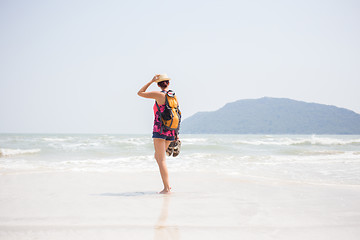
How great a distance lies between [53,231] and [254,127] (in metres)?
144

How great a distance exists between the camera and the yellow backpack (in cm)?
438

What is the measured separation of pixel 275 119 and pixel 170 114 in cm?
14301

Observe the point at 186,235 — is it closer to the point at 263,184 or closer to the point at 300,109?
the point at 263,184

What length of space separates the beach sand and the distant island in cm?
12757

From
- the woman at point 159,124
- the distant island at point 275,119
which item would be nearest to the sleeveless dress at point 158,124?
the woman at point 159,124

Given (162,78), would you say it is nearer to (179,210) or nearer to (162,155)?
(162,155)

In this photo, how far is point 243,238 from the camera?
2.49m

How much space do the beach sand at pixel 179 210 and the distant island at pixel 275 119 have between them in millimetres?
127566

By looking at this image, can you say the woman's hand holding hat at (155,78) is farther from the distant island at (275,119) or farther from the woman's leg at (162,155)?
the distant island at (275,119)

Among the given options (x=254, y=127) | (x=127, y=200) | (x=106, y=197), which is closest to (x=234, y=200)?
(x=127, y=200)

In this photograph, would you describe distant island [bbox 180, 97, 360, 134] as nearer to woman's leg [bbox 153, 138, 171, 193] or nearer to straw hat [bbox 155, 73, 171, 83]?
woman's leg [bbox 153, 138, 171, 193]

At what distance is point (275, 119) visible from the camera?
140625 mm

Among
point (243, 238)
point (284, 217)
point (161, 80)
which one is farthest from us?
point (161, 80)

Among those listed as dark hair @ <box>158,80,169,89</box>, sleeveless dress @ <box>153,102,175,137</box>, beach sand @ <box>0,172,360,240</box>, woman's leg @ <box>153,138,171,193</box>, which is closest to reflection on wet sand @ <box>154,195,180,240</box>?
beach sand @ <box>0,172,360,240</box>
